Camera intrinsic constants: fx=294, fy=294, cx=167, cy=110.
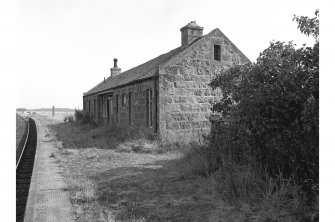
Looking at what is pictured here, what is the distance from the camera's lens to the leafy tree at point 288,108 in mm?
4867

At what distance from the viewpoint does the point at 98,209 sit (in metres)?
4.99

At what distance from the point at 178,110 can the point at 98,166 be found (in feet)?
15.1

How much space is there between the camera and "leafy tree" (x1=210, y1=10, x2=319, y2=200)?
192 inches

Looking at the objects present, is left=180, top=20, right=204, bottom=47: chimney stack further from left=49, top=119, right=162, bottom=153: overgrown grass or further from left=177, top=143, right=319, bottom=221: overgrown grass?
left=177, top=143, right=319, bottom=221: overgrown grass

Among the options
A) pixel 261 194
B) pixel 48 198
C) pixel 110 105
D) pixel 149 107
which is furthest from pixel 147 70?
pixel 261 194

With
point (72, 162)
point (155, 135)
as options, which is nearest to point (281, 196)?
point (72, 162)

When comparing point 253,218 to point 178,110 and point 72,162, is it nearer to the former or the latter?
point 72,162

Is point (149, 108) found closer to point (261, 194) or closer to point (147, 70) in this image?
point (147, 70)

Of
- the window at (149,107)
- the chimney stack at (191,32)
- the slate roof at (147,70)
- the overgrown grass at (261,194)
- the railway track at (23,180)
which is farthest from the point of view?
the chimney stack at (191,32)

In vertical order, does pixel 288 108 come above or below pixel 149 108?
below

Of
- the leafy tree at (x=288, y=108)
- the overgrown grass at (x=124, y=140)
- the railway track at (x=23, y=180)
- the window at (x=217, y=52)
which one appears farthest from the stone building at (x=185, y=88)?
the leafy tree at (x=288, y=108)

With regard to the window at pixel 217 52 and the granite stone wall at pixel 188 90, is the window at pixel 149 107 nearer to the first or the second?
the granite stone wall at pixel 188 90

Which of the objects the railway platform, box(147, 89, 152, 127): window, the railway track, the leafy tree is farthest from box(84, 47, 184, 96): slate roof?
the leafy tree

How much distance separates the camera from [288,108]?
500cm
